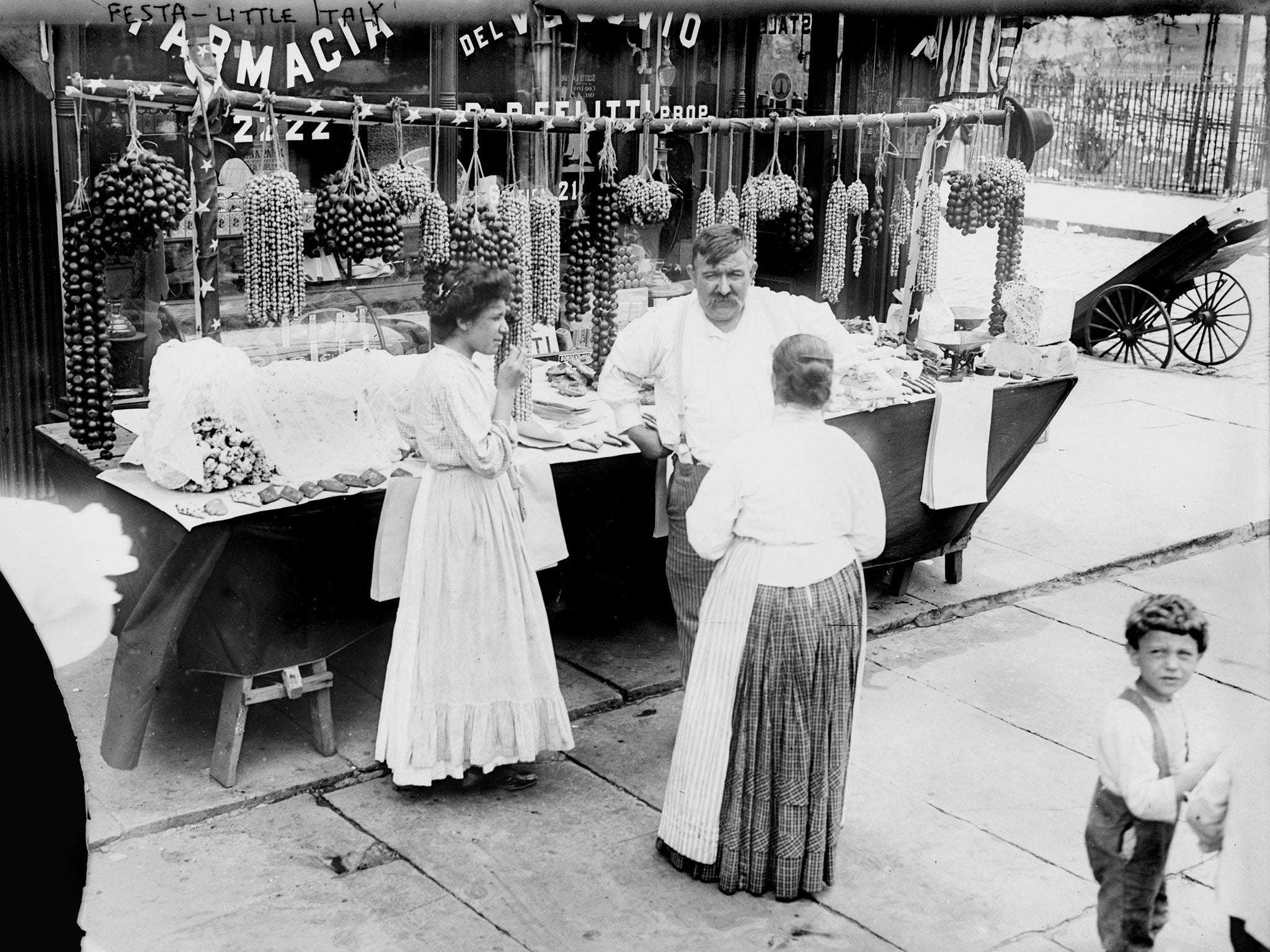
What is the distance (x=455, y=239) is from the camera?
4.61 meters

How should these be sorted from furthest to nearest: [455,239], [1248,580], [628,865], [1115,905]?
[455,239] → [628,865] → [1115,905] → [1248,580]

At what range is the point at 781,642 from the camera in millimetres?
3529

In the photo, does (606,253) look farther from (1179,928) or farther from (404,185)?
(1179,928)

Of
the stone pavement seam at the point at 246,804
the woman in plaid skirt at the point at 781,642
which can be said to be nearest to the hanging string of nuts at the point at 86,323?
the stone pavement seam at the point at 246,804

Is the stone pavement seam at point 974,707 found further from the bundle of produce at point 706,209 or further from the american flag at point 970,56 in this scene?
the american flag at point 970,56

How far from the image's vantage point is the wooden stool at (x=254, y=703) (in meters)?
4.20

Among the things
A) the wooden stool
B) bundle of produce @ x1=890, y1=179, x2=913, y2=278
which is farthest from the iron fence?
the wooden stool

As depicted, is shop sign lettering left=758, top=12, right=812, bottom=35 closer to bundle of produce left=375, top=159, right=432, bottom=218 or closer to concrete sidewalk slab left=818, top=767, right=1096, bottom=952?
bundle of produce left=375, top=159, right=432, bottom=218

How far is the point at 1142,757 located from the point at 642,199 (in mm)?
3252

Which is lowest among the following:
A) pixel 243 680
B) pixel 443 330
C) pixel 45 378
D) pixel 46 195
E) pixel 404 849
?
pixel 404 849

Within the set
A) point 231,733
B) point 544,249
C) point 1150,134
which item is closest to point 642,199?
point 544,249

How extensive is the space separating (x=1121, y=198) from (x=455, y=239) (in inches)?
329

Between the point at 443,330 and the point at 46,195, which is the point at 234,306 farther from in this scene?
the point at 443,330

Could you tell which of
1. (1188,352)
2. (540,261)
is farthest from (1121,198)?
(540,261)
